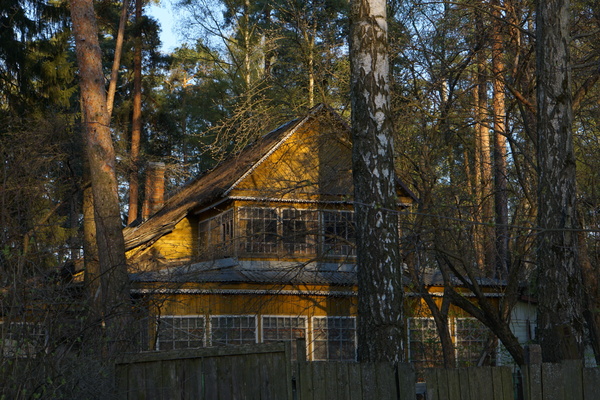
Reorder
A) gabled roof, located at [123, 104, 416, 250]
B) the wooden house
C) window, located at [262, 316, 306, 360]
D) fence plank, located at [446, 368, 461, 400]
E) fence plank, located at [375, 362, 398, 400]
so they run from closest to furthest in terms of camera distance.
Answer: fence plank, located at [375, 362, 398, 400], fence plank, located at [446, 368, 461, 400], the wooden house, window, located at [262, 316, 306, 360], gabled roof, located at [123, 104, 416, 250]

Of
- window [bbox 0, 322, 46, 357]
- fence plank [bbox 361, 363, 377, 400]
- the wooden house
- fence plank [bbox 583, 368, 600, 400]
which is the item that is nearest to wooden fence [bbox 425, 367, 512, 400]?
fence plank [bbox 361, 363, 377, 400]

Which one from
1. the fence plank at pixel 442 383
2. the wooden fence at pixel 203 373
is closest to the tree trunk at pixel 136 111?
the wooden fence at pixel 203 373

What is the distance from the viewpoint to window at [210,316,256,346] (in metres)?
18.0

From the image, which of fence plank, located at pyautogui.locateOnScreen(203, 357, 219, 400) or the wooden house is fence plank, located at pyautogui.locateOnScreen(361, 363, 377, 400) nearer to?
fence plank, located at pyautogui.locateOnScreen(203, 357, 219, 400)

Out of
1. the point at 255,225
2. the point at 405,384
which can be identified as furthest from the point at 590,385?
the point at 255,225

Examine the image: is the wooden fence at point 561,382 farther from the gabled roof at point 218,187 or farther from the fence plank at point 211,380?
the gabled roof at point 218,187

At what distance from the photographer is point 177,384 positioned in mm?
7355

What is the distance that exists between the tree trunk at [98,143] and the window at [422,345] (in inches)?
369

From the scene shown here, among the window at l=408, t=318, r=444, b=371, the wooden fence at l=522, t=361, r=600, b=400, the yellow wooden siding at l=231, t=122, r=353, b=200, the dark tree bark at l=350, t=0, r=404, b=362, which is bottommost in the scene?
the window at l=408, t=318, r=444, b=371

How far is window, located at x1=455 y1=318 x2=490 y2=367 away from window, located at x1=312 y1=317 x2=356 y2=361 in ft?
9.38

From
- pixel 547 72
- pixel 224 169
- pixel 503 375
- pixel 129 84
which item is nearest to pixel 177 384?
pixel 503 375

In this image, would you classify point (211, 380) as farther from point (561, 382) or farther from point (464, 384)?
point (561, 382)

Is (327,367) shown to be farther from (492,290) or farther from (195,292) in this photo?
(492,290)

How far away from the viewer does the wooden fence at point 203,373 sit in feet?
23.7
